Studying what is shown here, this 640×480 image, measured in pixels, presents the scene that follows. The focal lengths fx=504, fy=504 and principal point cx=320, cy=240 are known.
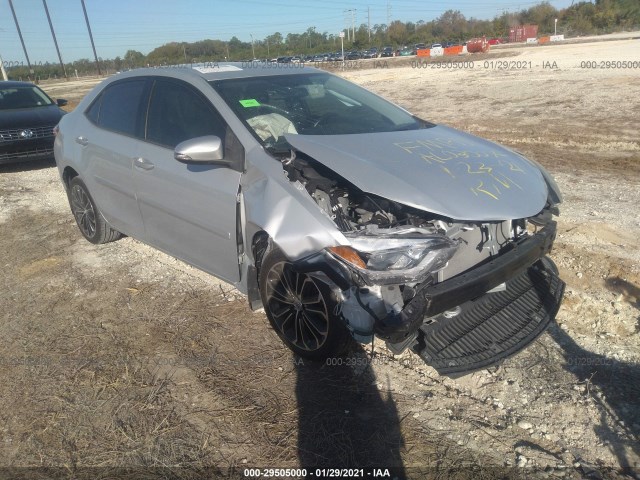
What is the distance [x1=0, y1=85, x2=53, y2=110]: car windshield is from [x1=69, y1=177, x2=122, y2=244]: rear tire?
5939 mm

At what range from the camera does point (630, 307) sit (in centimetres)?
374

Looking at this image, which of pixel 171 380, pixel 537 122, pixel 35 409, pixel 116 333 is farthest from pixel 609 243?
pixel 537 122

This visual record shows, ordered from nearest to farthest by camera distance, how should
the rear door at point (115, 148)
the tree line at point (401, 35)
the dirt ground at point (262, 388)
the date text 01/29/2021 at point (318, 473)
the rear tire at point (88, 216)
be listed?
the date text 01/29/2021 at point (318, 473), the dirt ground at point (262, 388), the rear door at point (115, 148), the rear tire at point (88, 216), the tree line at point (401, 35)

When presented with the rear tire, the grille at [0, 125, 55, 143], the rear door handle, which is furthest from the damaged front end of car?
the grille at [0, 125, 55, 143]

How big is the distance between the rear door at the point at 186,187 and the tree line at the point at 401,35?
53801 mm

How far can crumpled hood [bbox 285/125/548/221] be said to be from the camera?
110 inches

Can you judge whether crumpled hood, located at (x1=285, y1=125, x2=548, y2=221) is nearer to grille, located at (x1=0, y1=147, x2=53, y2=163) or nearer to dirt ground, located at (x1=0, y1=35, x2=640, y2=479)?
dirt ground, located at (x1=0, y1=35, x2=640, y2=479)

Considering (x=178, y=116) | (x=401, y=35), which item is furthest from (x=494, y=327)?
(x=401, y=35)

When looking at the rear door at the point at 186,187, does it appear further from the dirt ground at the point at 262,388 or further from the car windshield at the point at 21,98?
the car windshield at the point at 21,98

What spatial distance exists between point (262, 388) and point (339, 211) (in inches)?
45.9

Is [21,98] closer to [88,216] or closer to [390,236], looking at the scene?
[88,216]

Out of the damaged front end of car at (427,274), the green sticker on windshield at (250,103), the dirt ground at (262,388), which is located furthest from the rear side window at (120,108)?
the damaged front end of car at (427,274)

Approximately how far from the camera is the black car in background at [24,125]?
9.06m

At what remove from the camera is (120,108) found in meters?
4.45
